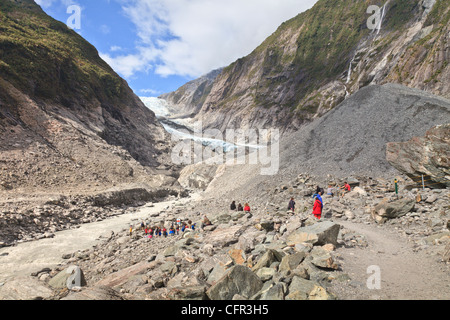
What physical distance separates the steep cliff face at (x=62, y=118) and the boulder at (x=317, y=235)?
Answer: 2459 centimetres

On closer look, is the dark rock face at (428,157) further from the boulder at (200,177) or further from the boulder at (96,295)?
the boulder at (200,177)

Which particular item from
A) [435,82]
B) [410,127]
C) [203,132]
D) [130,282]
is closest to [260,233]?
[130,282]

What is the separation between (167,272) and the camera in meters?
7.34

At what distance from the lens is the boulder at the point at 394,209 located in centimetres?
946

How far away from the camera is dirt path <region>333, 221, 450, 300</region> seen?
15.4 ft

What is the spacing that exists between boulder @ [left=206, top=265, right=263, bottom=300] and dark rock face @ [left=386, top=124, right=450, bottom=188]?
410 inches

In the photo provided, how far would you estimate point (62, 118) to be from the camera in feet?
117

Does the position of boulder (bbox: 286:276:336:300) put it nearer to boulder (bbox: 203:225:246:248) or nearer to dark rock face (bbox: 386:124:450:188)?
boulder (bbox: 203:225:246:248)

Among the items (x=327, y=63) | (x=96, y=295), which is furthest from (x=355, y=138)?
(x=327, y=63)

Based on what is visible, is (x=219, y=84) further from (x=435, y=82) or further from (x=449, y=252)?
(x=449, y=252)

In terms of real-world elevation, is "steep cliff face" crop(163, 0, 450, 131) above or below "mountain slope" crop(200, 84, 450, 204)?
above

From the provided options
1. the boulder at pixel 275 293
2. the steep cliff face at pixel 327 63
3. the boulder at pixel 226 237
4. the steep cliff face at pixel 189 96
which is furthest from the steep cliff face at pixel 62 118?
the steep cliff face at pixel 189 96

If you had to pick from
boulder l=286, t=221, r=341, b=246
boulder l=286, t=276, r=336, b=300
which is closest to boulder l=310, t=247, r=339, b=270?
boulder l=286, t=276, r=336, b=300

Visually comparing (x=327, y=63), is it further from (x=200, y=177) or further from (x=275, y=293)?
(x=275, y=293)
